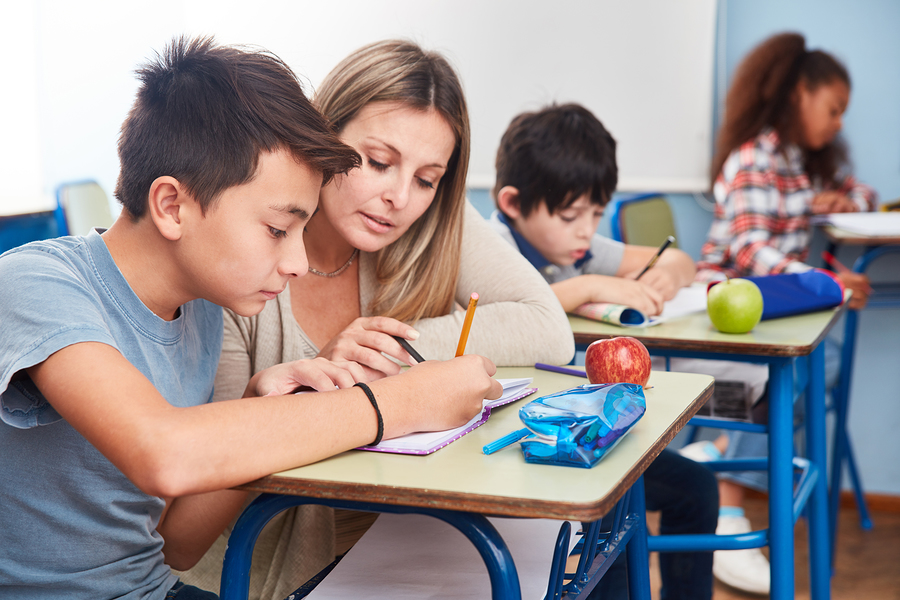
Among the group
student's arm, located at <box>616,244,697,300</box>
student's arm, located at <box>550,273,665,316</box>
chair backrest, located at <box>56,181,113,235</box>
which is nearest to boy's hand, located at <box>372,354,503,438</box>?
student's arm, located at <box>550,273,665,316</box>

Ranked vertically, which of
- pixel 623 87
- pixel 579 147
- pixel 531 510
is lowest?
pixel 531 510

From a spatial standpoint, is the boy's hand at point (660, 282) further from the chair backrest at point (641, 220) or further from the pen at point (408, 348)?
the pen at point (408, 348)

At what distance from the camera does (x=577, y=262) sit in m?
1.94

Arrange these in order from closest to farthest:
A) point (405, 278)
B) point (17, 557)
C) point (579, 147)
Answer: point (17, 557) → point (405, 278) → point (579, 147)

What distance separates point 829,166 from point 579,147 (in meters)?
1.39

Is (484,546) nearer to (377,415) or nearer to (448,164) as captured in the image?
(377,415)

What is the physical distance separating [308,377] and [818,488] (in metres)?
1.32

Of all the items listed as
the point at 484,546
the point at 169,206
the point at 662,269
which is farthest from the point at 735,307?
the point at 169,206

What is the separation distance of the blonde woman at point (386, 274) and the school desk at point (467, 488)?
0.98 ft

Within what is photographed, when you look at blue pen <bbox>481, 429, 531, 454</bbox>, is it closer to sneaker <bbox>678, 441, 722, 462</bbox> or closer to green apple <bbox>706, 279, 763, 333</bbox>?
green apple <bbox>706, 279, 763, 333</bbox>

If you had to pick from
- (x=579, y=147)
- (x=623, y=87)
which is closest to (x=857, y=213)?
(x=623, y=87)

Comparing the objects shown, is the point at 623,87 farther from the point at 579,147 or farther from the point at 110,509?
the point at 110,509

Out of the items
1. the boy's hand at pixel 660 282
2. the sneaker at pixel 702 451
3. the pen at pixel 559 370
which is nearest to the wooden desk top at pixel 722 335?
the boy's hand at pixel 660 282

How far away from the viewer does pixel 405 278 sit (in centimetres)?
133
